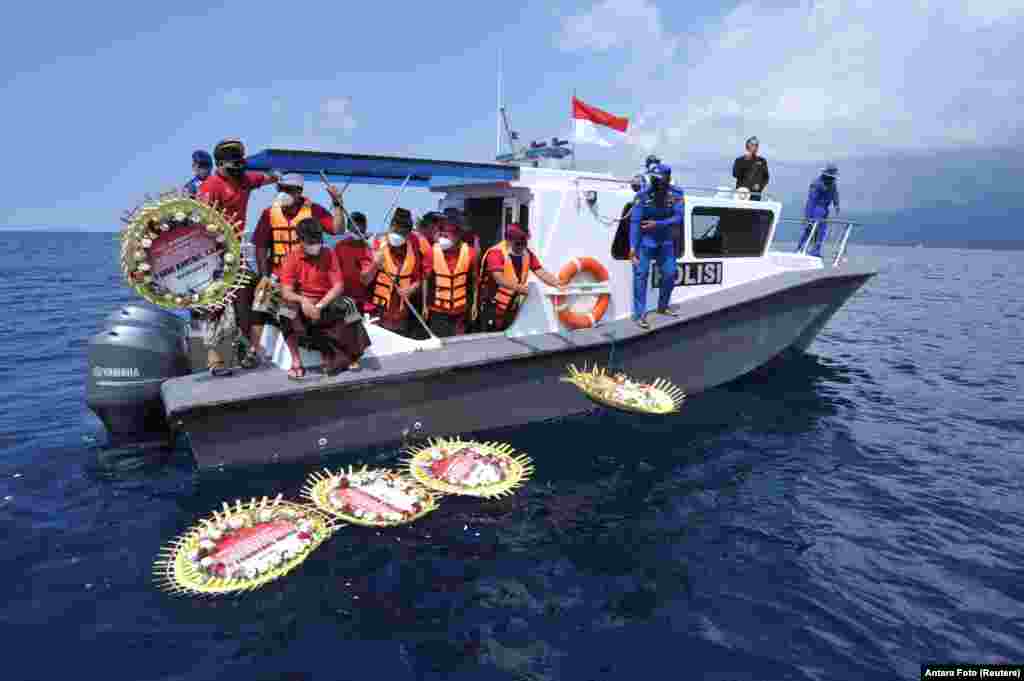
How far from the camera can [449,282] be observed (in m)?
6.15

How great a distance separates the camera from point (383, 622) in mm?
3533

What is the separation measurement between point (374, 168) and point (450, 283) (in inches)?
54.4

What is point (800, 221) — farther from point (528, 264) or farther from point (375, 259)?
point (375, 259)

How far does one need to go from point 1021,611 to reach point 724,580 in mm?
2016

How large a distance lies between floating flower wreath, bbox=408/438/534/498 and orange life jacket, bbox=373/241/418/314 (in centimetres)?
163

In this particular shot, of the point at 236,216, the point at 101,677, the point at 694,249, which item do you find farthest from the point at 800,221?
the point at 101,677

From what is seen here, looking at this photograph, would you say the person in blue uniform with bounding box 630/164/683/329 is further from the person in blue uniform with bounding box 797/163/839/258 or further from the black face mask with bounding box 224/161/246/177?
the black face mask with bounding box 224/161/246/177

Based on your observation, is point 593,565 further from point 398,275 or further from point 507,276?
point 398,275

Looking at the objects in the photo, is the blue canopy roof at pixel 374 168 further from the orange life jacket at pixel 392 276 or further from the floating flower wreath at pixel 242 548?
the floating flower wreath at pixel 242 548

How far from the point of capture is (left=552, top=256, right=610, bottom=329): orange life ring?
6.72 m

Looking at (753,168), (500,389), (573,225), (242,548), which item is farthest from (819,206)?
(242,548)

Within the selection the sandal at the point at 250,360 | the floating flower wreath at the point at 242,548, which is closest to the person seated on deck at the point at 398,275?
the sandal at the point at 250,360

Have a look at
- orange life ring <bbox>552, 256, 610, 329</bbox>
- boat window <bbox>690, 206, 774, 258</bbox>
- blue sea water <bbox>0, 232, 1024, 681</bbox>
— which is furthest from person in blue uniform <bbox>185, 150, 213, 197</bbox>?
boat window <bbox>690, 206, 774, 258</bbox>

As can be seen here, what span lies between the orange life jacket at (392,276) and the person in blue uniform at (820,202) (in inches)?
245
